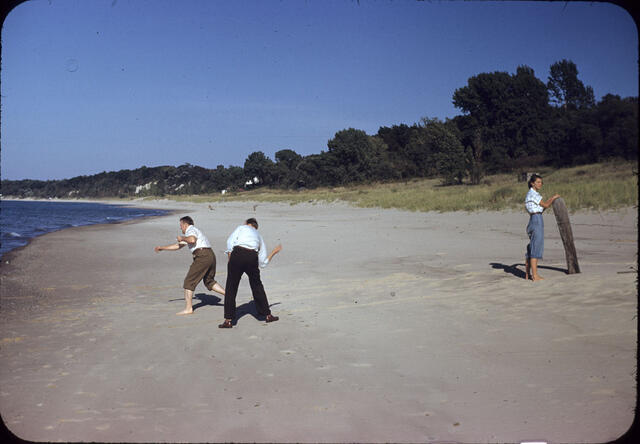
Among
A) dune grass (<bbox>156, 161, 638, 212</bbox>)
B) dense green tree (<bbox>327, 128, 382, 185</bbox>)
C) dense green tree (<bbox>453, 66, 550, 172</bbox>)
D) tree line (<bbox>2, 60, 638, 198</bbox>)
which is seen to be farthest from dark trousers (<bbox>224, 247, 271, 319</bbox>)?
dense green tree (<bbox>327, 128, 382, 185</bbox>)

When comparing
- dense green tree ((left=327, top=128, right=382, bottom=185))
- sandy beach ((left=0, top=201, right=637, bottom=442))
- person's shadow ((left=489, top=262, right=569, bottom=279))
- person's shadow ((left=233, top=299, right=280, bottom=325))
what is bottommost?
person's shadow ((left=233, top=299, right=280, bottom=325))

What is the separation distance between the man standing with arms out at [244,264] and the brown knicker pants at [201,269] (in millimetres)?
788

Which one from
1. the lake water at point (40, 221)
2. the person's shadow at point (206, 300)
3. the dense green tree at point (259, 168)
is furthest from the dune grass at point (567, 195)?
the dense green tree at point (259, 168)

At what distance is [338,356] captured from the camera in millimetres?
5492

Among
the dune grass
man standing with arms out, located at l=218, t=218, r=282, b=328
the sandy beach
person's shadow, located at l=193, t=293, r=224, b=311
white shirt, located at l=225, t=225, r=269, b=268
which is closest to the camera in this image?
the sandy beach

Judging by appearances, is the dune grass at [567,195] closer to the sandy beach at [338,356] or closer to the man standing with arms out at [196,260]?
the sandy beach at [338,356]

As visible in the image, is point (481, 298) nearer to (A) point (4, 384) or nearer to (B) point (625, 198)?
(A) point (4, 384)

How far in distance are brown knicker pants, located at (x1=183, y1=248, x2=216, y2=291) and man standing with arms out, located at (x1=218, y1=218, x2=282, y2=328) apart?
788 mm

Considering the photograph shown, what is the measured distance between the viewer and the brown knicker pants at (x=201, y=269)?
772 cm

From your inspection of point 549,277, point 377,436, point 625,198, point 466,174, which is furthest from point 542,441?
point 466,174

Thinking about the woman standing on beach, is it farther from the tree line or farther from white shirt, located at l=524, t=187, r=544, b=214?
the tree line

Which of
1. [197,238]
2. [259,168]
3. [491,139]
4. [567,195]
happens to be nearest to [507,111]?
[491,139]

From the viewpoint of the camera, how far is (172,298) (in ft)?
30.5

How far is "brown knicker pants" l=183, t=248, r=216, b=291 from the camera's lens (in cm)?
772
